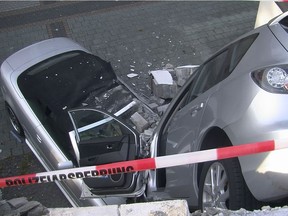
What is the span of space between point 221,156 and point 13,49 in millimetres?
6411

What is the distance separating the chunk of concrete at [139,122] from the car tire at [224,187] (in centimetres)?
152

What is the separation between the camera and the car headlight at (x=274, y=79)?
286cm

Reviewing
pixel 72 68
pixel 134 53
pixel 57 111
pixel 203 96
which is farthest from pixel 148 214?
pixel 134 53

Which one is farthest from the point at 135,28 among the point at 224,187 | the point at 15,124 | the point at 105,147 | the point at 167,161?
the point at 167,161

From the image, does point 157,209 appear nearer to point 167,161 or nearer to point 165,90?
point 167,161

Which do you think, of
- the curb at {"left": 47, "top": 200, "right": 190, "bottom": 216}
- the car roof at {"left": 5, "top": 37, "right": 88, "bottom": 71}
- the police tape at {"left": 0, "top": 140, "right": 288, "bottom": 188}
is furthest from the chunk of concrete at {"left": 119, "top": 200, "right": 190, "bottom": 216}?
the car roof at {"left": 5, "top": 37, "right": 88, "bottom": 71}

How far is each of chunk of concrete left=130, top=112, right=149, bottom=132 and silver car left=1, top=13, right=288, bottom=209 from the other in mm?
27

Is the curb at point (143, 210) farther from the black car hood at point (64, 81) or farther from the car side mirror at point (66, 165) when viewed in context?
the black car hood at point (64, 81)

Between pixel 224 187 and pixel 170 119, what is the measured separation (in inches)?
44.3

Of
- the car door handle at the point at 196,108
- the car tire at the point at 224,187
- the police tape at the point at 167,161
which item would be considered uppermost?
the car door handle at the point at 196,108

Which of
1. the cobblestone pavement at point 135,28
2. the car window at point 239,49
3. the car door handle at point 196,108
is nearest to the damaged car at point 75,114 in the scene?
the car door handle at point 196,108

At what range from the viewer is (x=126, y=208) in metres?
2.44

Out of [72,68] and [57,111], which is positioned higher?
[72,68]

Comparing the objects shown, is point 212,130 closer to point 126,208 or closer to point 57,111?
point 126,208
